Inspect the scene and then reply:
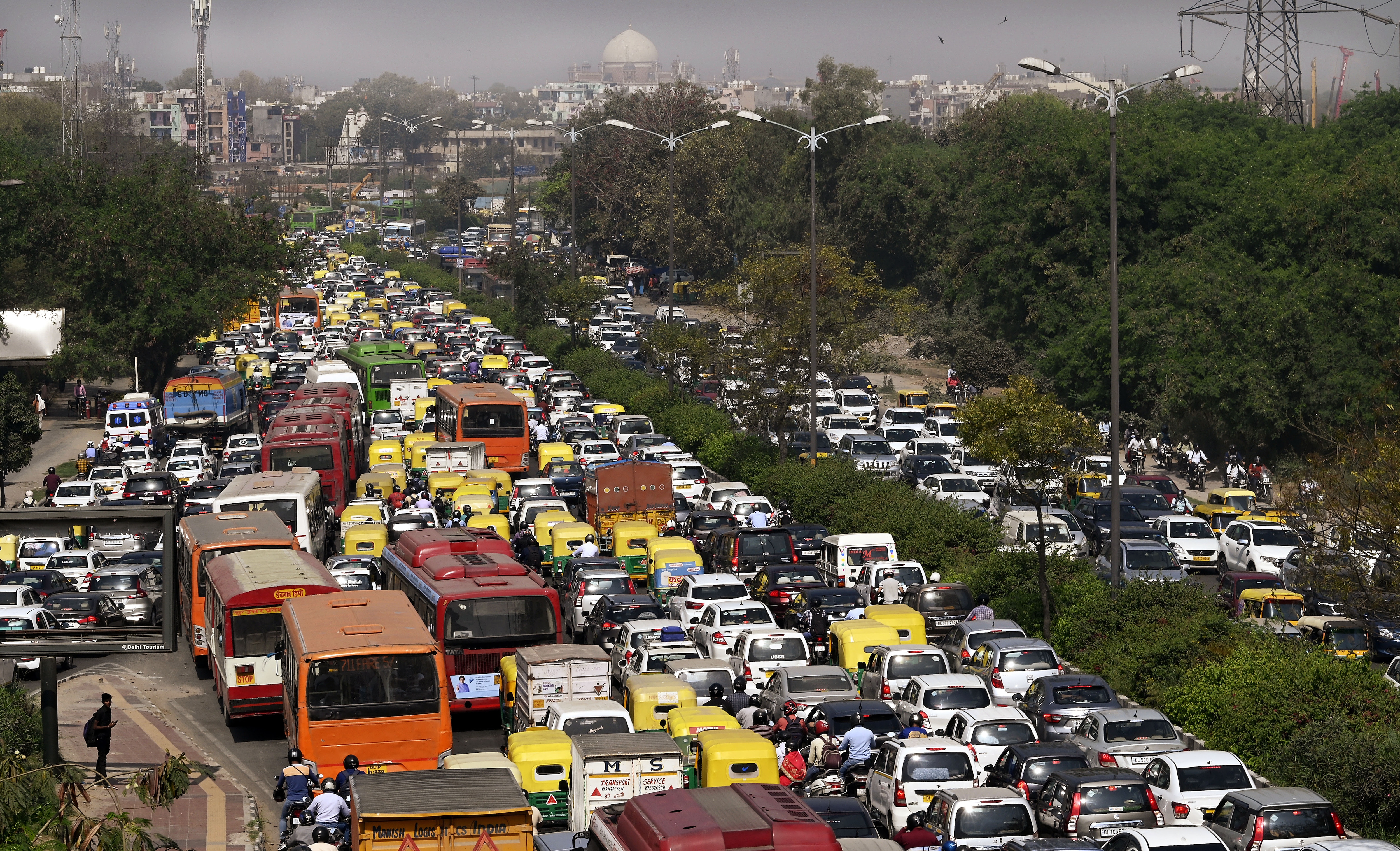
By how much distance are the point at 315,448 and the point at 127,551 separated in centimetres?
524

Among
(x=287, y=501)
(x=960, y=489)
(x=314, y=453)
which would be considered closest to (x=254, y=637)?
(x=287, y=501)

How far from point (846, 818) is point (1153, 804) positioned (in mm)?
3410

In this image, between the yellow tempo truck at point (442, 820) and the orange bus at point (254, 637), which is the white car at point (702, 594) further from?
the yellow tempo truck at point (442, 820)

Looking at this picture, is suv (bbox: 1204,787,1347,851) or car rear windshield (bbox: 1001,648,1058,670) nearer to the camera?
suv (bbox: 1204,787,1347,851)

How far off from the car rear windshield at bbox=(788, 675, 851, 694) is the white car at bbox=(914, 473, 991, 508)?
18.3 meters

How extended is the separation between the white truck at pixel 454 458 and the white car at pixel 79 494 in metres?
8.36

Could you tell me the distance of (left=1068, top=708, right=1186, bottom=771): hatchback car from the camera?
1973 cm

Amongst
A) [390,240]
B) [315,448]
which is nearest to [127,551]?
[315,448]

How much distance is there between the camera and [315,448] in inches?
1636

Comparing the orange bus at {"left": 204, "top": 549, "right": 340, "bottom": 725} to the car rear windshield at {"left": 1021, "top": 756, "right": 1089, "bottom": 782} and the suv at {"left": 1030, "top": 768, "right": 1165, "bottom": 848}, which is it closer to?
the car rear windshield at {"left": 1021, "top": 756, "right": 1089, "bottom": 782}

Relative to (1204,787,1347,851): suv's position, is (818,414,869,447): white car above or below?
above

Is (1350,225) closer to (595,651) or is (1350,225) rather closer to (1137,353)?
(1137,353)

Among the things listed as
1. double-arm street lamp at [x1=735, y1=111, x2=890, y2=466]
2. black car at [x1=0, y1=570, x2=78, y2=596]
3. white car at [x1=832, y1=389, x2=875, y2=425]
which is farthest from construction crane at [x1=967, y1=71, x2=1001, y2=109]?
black car at [x1=0, y1=570, x2=78, y2=596]

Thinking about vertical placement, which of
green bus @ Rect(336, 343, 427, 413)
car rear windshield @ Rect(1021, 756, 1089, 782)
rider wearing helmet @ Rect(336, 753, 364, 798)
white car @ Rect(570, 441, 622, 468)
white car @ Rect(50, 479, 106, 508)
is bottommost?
car rear windshield @ Rect(1021, 756, 1089, 782)
